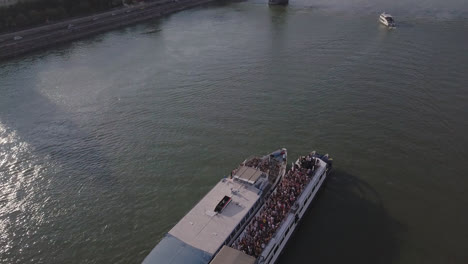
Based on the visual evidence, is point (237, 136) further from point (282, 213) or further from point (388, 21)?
point (388, 21)

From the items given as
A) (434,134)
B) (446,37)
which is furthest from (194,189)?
(446,37)

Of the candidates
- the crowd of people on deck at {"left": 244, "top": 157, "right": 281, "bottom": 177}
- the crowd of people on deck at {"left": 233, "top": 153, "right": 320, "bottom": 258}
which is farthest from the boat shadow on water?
the crowd of people on deck at {"left": 244, "top": 157, "right": 281, "bottom": 177}

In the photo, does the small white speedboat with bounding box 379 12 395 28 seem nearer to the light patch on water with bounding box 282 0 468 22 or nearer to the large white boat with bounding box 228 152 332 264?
the light patch on water with bounding box 282 0 468 22

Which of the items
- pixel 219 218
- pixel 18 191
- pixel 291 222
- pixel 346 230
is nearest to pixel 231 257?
pixel 219 218

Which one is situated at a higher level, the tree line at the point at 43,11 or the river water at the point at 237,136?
the tree line at the point at 43,11

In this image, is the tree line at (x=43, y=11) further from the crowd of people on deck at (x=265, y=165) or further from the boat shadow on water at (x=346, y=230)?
the boat shadow on water at (x=346, y=230)

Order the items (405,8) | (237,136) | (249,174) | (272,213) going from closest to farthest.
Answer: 1. (272,213)
2. (249,174)
3. (237,136)
4. (405,8)

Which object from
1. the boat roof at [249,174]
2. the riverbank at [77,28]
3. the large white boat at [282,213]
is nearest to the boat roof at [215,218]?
the boat roof at [249,174]
